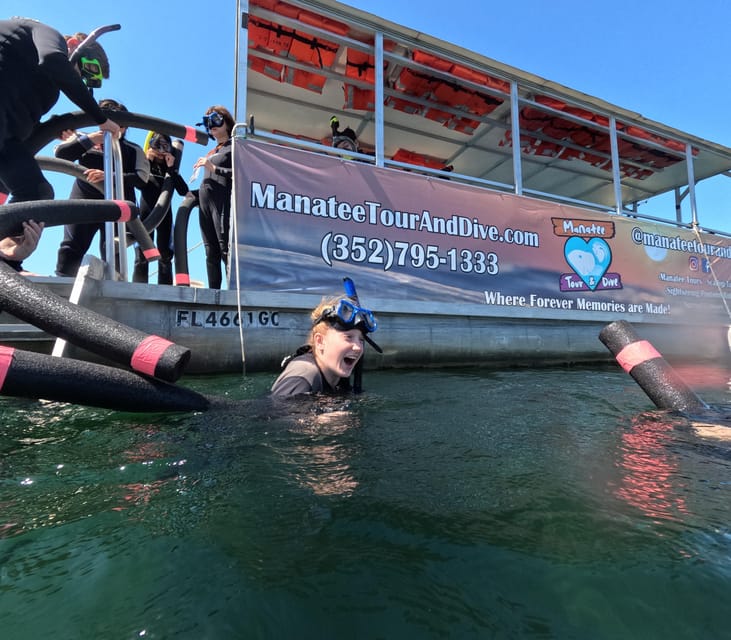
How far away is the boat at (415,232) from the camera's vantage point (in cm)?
412

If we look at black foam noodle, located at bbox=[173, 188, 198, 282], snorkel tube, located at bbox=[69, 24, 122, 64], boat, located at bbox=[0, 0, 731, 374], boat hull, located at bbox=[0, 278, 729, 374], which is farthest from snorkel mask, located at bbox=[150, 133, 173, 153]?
boat hull, located at bbox=[0, 278, 729, 374]

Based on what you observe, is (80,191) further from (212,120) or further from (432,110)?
(432,110)

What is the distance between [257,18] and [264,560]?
6226 mm

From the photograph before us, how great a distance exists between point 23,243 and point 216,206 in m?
2.48

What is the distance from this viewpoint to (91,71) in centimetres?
333

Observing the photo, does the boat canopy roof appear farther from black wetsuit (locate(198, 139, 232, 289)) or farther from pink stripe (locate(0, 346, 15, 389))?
pink stripe (locate(0, 346, 15, 389))

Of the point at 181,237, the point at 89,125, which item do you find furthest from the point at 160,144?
the point at 89,125

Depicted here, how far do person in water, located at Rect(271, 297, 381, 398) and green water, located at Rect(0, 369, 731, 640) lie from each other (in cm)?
35

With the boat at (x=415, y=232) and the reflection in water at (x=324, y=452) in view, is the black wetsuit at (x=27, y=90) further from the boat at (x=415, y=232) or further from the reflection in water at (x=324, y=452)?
the reflection in water at (x=324, y=452)

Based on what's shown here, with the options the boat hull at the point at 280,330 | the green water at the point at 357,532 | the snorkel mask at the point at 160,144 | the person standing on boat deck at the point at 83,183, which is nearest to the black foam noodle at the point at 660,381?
the green water at the point at 357,532

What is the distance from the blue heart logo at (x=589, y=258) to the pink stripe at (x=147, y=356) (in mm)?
6029

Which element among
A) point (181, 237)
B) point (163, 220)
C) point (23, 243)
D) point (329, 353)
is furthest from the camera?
point (163, 220)

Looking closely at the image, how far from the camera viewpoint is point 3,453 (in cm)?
156

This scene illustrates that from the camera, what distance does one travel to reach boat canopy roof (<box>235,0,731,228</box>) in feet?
17.2
